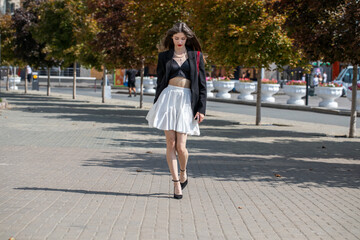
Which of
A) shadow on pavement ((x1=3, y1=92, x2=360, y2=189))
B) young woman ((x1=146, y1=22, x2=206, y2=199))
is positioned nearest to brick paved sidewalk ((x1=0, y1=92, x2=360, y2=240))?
shadow on pavement ((x1=3, y1=92, x2=360, y2=189))

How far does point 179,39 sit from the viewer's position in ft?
24.1

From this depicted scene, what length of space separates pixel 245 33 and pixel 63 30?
17899mm

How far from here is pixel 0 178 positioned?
8.38m

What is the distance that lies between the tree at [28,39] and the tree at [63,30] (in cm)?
287

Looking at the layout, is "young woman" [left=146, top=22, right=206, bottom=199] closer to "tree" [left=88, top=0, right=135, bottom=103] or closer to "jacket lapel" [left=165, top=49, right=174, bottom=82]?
"jacket lapel" [left=165, top=49, right=174, bottom=82]

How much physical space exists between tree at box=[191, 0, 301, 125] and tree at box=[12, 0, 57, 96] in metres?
20.4

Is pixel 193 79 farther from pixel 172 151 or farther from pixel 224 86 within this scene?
pixel 224 86

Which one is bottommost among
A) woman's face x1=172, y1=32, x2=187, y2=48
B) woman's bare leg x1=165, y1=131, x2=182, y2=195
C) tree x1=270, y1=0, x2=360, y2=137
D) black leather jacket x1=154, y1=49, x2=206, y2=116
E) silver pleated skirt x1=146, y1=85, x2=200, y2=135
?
woman's bare leg x1=165, y1=131, x2=182, y2=195

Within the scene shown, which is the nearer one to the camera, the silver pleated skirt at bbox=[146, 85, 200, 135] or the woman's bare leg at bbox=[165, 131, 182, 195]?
the silver pleated skirt at bbox=[146, 85, 200, 135]

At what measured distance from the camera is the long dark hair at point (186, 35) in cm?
733

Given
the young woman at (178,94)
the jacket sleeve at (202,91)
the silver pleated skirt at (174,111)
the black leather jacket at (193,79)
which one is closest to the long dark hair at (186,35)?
the young woman at (178,94)

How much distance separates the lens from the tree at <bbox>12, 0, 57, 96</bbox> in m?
37.6

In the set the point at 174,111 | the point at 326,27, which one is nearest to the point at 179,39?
the point at 174,111

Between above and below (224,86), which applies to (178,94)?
above
